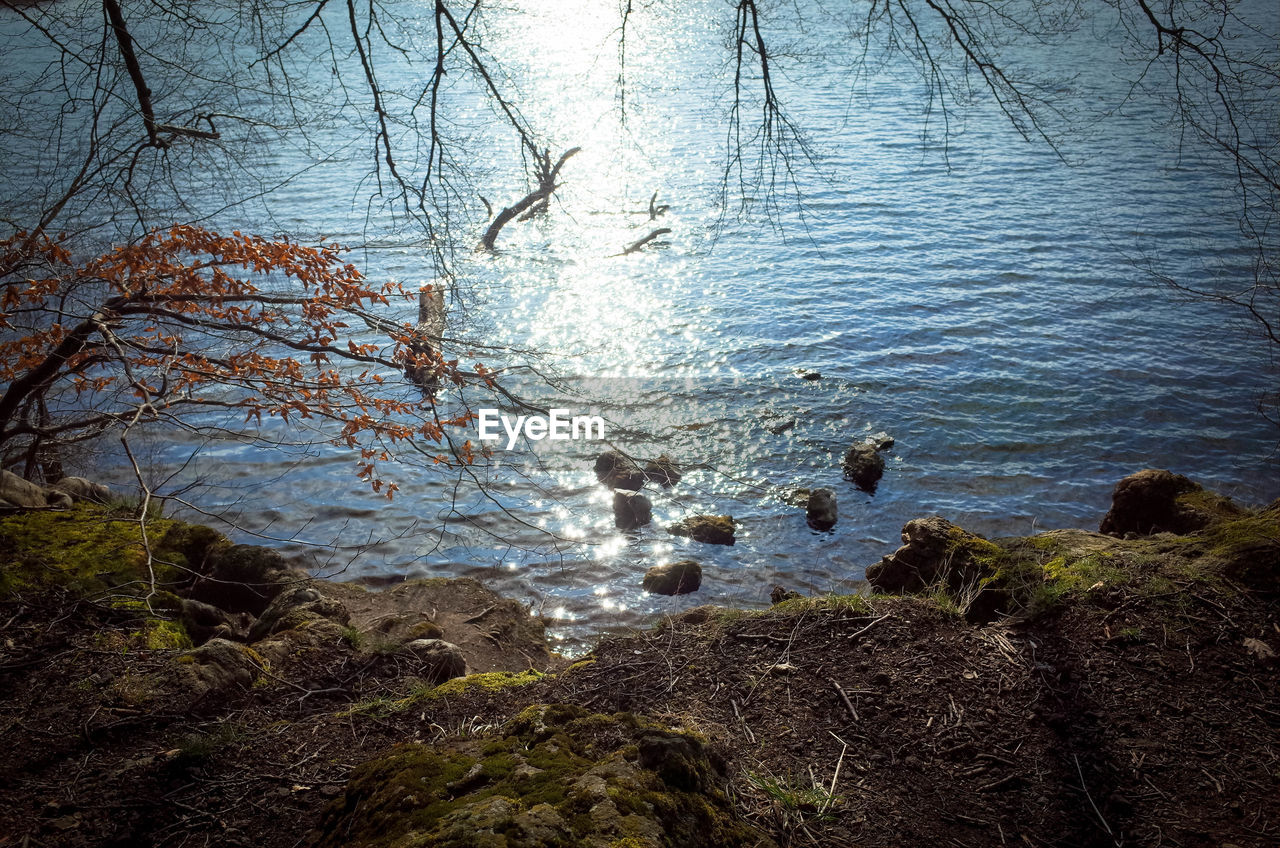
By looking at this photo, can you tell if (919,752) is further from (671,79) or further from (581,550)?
(671,79)

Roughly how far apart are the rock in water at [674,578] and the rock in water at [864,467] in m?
2.84

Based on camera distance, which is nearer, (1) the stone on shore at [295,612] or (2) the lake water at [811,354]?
(1) the stone on shore at [295,612]

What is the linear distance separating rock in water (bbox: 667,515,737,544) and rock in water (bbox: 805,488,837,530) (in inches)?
37.8

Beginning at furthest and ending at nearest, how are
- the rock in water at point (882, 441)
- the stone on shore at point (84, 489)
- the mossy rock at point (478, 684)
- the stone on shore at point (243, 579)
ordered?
the rock in water at point (882, 441), the stone on shore at point (84, 489), the stone on shore at point (243, 579), the mossy rock at point (478, 684)

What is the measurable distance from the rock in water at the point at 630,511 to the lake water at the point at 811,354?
0.18 metres

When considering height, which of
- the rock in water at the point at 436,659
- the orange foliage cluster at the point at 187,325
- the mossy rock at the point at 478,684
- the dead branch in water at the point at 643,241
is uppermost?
the dead branch in water at the point at 643,241

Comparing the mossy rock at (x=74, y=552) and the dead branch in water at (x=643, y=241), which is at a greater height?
the dead branch in water at (x=643, y=241)

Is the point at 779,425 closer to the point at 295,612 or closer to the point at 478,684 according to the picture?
the point at 295,612

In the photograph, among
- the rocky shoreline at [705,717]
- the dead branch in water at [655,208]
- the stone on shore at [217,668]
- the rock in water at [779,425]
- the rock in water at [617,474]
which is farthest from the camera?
the dead branch in water at [655,208]

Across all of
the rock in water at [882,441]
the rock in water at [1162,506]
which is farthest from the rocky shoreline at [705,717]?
the rock in water at [882,441]

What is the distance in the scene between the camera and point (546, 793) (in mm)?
2662

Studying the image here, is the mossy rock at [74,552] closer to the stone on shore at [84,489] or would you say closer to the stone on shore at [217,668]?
the stone on shore at [217,668]

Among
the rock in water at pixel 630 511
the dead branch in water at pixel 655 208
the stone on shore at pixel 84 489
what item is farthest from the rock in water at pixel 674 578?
the dead branch in water at pixel 655 208

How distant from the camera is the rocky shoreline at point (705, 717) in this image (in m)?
2.96
